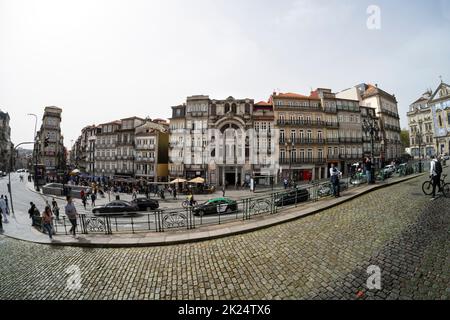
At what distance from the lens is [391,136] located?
162 feet

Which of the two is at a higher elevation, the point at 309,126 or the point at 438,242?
the point at 309,126

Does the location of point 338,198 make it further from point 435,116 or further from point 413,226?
point 435,116

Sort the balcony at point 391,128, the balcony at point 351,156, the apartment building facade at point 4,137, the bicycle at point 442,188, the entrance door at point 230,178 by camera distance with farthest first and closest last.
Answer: the apartment building facade at point 4,137 → the balcony at point 391,128 → the balcony at point 351,156 → the entrance door at point 230,178 → the bicycle at point 442,188

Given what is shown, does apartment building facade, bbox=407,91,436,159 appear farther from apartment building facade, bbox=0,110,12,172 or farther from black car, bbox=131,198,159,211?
apartment building facade, bbox=0,110,12,172

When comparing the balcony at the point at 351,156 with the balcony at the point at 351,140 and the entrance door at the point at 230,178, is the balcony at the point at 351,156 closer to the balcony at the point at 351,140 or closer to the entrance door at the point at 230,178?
the balcony at the point at 351,140

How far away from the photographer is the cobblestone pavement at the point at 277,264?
4.36 metres

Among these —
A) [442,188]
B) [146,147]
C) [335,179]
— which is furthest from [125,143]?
[442,188]

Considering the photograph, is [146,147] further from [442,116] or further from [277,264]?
[442,116]

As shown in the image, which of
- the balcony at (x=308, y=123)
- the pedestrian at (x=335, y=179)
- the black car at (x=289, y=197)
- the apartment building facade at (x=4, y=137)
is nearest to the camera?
the pedestrian at (x=335, y=179)

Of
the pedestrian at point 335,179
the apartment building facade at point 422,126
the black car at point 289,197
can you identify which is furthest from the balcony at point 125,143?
the apartment building facade at point 422,126

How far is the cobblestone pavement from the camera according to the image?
4.36m

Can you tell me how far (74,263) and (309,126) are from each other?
39.3 m

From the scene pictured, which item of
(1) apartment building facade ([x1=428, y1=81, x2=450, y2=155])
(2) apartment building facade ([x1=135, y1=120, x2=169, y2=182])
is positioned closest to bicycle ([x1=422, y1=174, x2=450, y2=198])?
(2) apartment building facade ([x1=135, y1=120, x2=169, y2=182])
